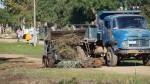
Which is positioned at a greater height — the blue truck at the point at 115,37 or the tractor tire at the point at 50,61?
the blue truck at the point at 115,37

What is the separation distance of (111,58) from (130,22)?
2.14 m

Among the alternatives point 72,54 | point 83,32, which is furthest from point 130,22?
point 72,54

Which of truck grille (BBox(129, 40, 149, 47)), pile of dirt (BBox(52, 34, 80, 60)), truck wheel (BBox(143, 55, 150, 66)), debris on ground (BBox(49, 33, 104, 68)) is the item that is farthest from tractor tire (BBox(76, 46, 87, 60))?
truck wheel (BBox(143, 55, 150, 66))

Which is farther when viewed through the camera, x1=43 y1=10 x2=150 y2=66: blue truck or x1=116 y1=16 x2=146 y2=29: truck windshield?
x1=116 y1=16 x2=146 y2=29: truck windshield

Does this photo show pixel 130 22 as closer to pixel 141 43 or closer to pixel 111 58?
pixel 141 43

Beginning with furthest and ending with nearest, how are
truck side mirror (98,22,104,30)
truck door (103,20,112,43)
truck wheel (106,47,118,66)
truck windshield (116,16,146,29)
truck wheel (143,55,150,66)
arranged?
truck side mirror (98,22,104,30)
truck wheel (143,55,150,66)
truck door (103,20,112,43)
truck windshield (116,16,146,29)
truck wheel (106,47,118,66)

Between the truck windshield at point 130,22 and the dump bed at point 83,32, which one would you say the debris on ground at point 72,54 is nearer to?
the dump bed at point 83,32

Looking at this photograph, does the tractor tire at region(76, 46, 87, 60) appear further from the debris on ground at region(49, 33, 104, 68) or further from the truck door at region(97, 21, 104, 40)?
the truck door at region(97, 21, 104, 40)

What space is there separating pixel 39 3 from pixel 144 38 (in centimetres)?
5478

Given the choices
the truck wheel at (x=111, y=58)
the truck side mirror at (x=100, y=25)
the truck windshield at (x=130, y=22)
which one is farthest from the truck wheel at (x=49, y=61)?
the truck windshield at (x=130, y=22)

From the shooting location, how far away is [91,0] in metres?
61.7

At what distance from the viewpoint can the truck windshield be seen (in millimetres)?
22070

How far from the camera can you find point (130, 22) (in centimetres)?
2223

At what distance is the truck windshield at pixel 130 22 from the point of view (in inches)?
869
